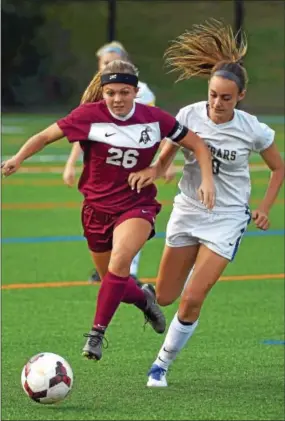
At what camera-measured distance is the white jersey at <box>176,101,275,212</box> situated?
311 inches

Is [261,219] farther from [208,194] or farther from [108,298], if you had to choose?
[108,298]

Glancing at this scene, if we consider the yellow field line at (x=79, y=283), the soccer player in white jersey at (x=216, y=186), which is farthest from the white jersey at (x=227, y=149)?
the yellow field line at (x=79, y=283)

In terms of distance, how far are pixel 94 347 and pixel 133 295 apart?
940 millimetres

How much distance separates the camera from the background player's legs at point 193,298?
25.6 feet

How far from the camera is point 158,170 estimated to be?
779 centimetres

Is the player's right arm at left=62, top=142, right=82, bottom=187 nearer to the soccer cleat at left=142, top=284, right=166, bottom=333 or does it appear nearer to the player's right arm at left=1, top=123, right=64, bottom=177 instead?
the soccer cleat at left=142, top=284, right=166, bottom=333

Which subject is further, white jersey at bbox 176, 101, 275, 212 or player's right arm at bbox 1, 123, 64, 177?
white jersey at bbox 176, 101, 275, 212

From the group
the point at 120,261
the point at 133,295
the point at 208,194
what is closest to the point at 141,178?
the point at 208,194

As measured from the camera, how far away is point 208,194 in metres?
7.57

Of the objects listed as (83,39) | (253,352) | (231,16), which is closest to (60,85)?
(83,39)

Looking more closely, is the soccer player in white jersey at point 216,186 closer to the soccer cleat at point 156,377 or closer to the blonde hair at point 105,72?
the soccer cleat at point 156,377

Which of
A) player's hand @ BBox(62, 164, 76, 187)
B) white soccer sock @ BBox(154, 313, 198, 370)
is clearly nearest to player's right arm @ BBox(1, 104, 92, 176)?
white soccer sock @ BBox(154, 313, 198, 370)

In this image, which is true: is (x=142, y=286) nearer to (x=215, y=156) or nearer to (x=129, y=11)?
(x=215, y=156)

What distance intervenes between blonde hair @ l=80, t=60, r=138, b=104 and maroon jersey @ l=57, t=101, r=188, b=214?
0.77 feet
